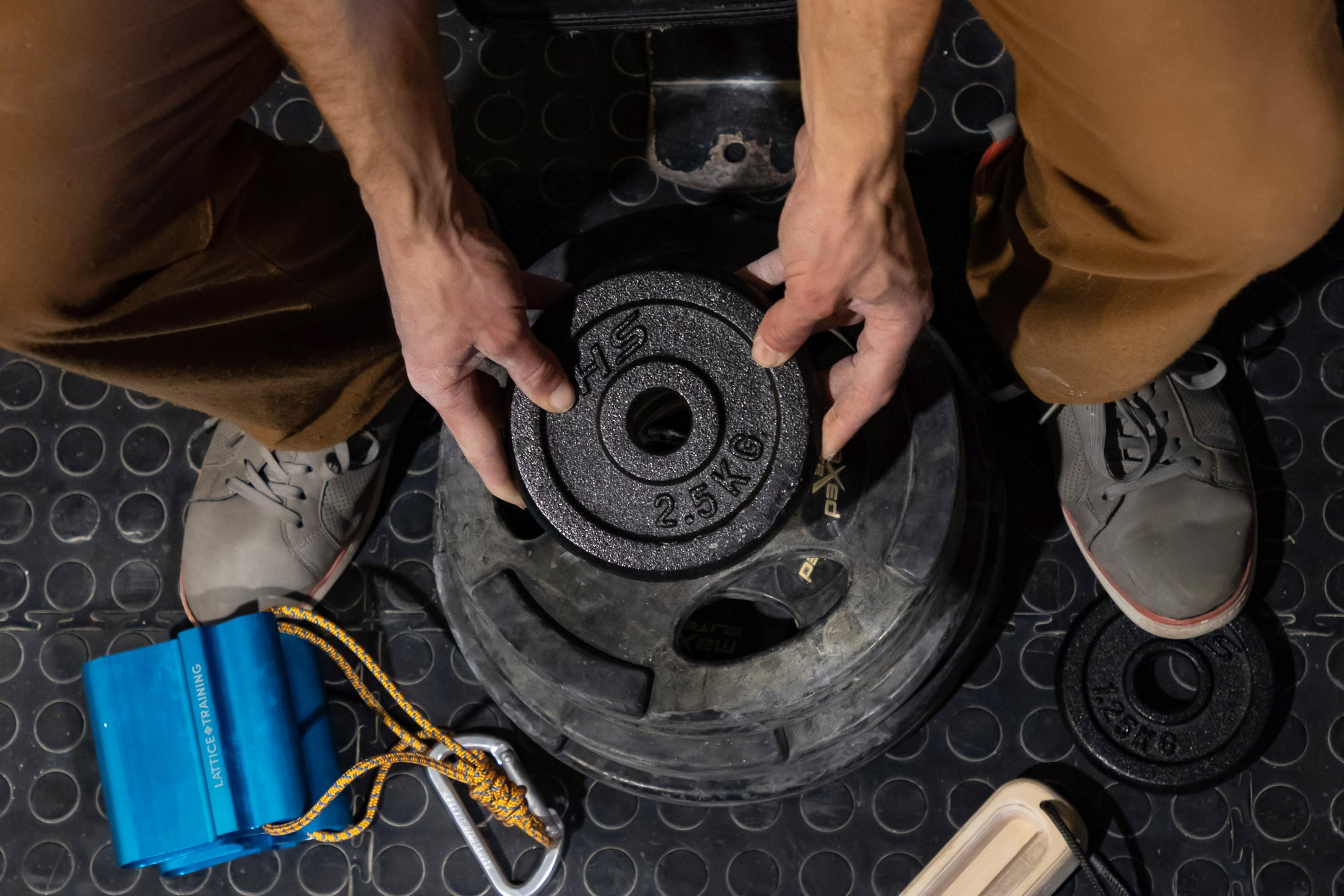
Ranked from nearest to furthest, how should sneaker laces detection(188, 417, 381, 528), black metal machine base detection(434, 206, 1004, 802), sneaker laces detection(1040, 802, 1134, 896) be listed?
black metal machine base detection(434, 206, 1004, 802), sneaker laces detection(1040, 802, 1134, 896), sneaker laces detection(188, 417, 381, 528)

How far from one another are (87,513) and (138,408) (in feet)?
0.49

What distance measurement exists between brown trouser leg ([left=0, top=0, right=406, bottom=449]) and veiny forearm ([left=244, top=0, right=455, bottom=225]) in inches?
4.3

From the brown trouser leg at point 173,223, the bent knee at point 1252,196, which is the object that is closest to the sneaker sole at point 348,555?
the brown trouser leg at point 173,223

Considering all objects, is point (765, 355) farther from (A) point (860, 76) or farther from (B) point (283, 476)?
(B) point (283, 476)

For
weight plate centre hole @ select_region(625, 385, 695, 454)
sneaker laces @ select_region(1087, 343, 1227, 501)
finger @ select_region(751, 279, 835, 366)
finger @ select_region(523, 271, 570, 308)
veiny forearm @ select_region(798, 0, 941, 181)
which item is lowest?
sneaker laces @ select_region(1087, 343, 1227, 501)

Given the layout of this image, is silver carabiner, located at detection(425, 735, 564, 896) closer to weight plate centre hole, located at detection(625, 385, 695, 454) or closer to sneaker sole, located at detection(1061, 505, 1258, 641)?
weight plate centre hole, located at detection(625, 385, 695, 454)

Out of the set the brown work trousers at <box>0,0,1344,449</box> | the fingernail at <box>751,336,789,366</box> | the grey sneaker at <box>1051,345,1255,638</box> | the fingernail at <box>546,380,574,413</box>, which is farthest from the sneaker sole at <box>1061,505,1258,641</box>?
the fingernail at <box>546,380,574,413</box>

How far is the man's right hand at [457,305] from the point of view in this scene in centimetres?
75

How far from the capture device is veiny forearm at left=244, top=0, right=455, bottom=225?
2.22 ft

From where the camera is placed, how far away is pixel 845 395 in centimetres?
82

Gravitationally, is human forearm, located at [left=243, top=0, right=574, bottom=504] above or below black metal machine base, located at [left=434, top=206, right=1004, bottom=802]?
above

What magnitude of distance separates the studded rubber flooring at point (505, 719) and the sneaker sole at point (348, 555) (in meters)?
Result: 0.02

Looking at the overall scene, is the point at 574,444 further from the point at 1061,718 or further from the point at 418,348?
the point at 1061,718

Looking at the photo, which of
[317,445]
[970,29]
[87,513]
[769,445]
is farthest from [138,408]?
[970,29]
